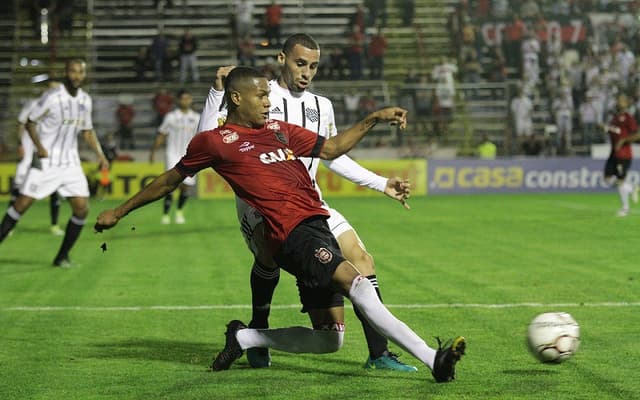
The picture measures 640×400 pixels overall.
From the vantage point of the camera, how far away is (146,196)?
22.1 feet

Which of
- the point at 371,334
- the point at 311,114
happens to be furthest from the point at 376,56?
A: the point at 371,334

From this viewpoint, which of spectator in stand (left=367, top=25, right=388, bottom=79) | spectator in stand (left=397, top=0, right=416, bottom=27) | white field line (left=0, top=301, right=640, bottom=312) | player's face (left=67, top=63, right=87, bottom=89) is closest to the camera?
white field line (left=0, top=301, right=640, bottom=312)

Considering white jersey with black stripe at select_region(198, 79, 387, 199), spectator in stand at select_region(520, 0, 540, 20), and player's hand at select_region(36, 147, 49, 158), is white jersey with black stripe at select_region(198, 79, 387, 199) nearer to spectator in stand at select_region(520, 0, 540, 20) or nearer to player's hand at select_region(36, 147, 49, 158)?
player's hand at select_region(36, 147, 49, 158)

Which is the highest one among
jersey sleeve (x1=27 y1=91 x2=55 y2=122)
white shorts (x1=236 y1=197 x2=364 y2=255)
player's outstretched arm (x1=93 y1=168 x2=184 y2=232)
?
player's outstretched arm (x1=93 y1=168 x2=184 y2=232)

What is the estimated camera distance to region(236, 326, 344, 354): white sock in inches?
279

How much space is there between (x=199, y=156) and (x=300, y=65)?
55.3 inches

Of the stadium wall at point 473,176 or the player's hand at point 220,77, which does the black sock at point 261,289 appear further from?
the stadium wall at point 473,176

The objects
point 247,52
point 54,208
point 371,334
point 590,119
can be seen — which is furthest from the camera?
point 247,52

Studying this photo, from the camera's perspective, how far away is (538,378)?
22.8 feet

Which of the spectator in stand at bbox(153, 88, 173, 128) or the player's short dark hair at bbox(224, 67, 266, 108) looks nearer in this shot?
the player's short dark hair at bbox(224, 67, 266, 108)

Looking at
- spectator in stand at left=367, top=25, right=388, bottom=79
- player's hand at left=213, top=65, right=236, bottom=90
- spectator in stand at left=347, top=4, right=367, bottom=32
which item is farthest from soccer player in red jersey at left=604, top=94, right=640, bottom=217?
player's hand at left=213, top=65, right=236, bottom=90

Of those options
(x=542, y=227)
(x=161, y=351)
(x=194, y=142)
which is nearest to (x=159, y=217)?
(x=542, y=227)

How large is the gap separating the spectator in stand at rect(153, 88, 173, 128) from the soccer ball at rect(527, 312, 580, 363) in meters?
26.2

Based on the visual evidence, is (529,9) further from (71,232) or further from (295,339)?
(295,339)
